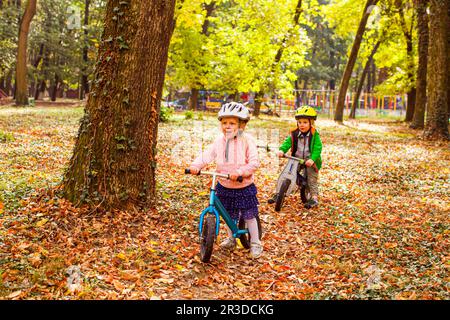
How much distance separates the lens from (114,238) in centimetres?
580

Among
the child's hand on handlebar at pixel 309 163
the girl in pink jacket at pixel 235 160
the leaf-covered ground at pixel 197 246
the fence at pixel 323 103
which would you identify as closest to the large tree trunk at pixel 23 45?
the fence at pixel 323 103

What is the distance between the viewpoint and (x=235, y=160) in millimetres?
5594

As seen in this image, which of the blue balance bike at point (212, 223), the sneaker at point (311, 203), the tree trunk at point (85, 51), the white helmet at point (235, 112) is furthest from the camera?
the tree trunk at point (85, 51)

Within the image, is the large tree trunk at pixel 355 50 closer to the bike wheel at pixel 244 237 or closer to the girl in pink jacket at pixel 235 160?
the bike wheel at pixel 244 237

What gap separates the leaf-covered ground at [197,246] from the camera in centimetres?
480

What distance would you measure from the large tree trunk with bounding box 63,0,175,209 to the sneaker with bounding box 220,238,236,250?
139cm

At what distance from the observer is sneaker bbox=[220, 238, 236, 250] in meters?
6.09

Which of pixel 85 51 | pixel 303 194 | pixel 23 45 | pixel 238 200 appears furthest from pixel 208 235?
pixel 85 51

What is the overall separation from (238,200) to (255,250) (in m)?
0.72

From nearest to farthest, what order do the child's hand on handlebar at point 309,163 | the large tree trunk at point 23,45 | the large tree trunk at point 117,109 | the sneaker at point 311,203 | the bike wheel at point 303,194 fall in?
1. the large tree trunk at point 117,109
2. the child's hand on handlebar at point 309,163
3. the sneaker at point 311,203
4. the bike wheel at point 303,194
5. the large tree trunk at point 23,45

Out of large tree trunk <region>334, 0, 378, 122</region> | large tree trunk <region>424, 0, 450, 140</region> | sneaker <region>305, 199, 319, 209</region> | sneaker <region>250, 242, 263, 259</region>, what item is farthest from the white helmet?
large tree trunk <region>334, 0, 378, 122</region>

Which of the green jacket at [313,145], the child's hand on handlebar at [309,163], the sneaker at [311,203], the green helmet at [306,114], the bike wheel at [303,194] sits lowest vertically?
the sneaker at [311,203]

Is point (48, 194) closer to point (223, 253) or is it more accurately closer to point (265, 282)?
point (223, 253)

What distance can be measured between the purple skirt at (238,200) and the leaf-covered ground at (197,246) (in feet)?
1.95
